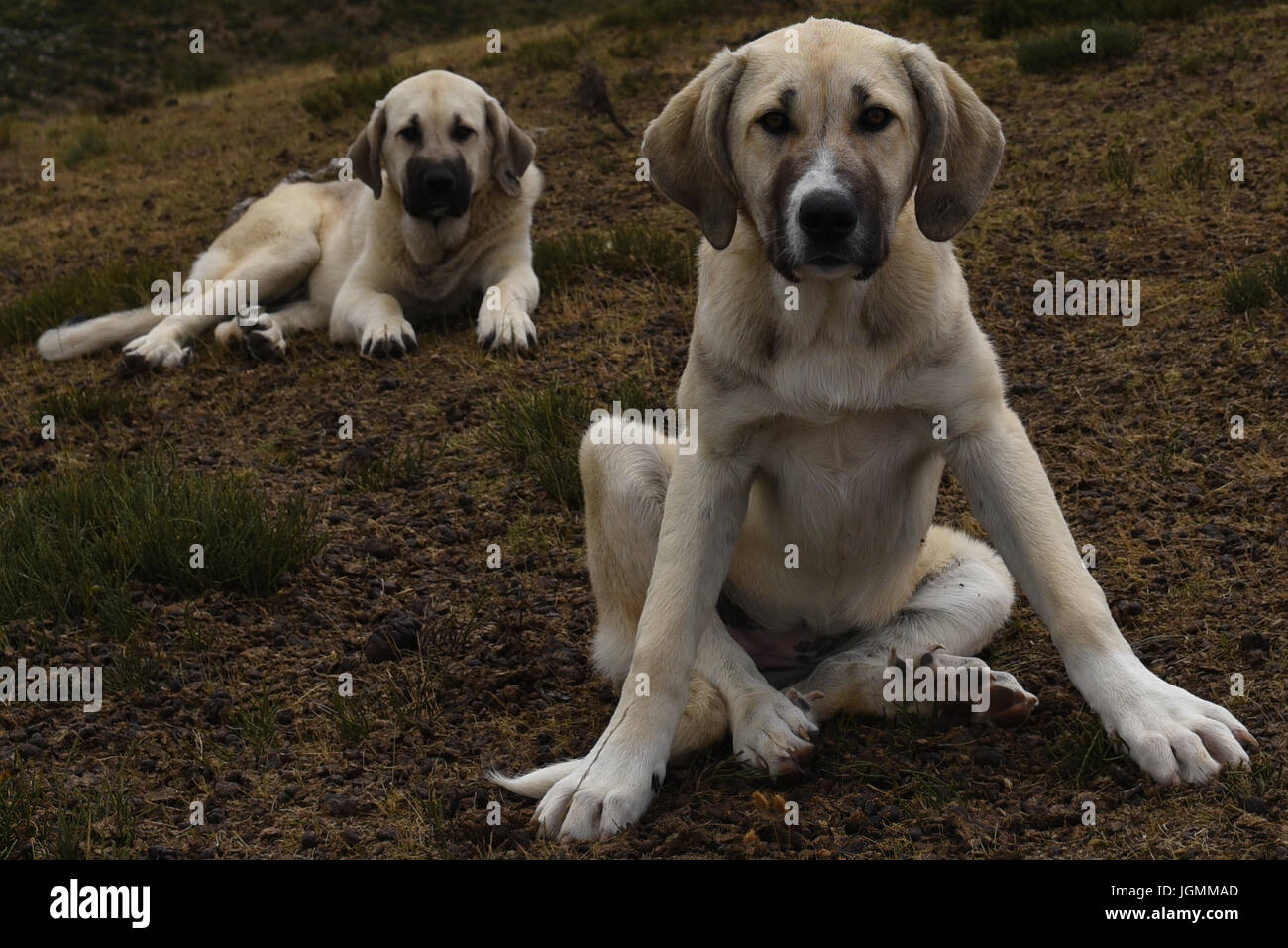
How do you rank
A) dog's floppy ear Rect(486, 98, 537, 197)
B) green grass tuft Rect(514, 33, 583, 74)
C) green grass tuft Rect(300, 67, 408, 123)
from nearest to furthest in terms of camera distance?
dog's floppy ear Rect(486, 98, 537, 197), green grass tuft Rect(300, 67, 408, 123), green grass tuft Rect(514, 33, 583, 74)

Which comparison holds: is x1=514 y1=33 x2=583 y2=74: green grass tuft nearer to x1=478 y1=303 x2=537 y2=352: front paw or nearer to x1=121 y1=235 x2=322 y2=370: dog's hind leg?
x1=121 y1=235 x2=322 y2=370: dog's hind leg

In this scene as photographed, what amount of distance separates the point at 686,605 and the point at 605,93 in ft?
22.4

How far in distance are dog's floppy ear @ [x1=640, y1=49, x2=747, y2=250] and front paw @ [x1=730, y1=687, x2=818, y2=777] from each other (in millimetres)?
1063

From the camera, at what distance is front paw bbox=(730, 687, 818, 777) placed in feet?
9.71

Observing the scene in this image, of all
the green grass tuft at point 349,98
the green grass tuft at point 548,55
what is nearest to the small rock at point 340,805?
the green grass tuft at point 349,98

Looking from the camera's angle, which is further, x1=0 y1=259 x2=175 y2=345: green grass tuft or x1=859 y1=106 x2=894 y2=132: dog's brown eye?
x1=0 y1=259 x2=175 y2=345: green grass tuft

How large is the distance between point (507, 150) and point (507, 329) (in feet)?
4.84

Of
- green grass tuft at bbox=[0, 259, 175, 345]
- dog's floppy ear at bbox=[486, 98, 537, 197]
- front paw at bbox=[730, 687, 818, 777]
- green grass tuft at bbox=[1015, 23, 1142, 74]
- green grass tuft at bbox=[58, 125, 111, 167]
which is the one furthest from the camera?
green grass tuft at bbox=[58, 125, 111, 167]

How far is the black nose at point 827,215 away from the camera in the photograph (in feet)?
9.36

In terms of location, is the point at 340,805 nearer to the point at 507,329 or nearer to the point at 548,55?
the point at 507,329

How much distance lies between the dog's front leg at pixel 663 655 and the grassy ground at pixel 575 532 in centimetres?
8

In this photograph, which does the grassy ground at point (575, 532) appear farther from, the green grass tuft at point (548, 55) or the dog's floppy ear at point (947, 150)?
the green grass tuft at point (548, 55)

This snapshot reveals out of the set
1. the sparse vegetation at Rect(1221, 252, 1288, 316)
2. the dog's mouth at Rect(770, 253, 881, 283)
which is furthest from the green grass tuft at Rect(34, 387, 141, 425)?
the sparse vegetation at Rect(1221, 252, 1288, 316)
